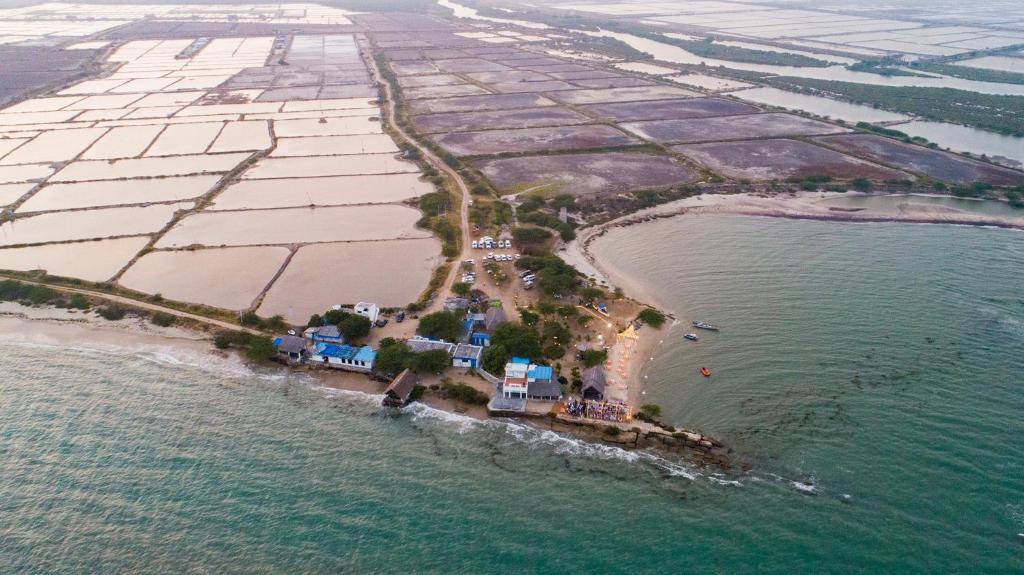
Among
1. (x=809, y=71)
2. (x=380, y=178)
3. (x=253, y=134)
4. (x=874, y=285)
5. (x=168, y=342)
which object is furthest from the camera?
(x=809, y=71)

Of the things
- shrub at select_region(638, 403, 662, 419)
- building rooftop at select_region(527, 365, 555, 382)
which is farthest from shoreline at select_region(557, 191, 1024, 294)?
shrub at select_region(638, 403, 662, 419)

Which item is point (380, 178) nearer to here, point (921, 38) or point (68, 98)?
point (68, 98)

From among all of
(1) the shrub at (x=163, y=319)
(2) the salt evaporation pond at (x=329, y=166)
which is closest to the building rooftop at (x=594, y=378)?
(1) the shrub at (x=163, y=319)

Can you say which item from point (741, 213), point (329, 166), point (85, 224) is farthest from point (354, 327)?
point (741, 213)

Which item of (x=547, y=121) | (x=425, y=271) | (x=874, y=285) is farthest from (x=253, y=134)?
(x=874, y=285)

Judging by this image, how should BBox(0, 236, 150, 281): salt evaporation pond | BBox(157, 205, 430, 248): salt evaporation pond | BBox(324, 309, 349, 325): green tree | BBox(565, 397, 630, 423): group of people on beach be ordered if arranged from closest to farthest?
BBox(565, 397, 630, 423): group of people on beach → BBox(324, 309, 349, 325): green tree → BBox(0, 236, 150, 281): salt evaporation pond → BBox(157, 205, 430, 248): salt evaporation pond

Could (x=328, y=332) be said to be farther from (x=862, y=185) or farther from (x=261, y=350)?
(x=862, y=185)

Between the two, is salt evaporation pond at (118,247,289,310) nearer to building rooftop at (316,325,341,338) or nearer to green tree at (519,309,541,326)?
building rooftop at (316,325,341,338)
